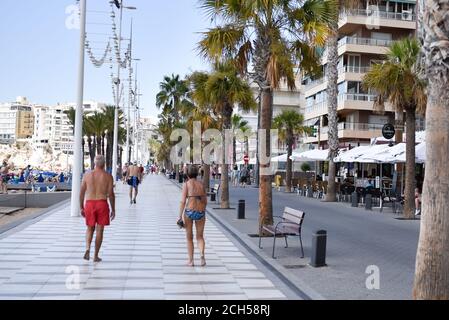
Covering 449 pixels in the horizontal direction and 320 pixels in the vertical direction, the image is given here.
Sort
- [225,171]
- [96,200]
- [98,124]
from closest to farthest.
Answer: [96,200]
[225,171]
[98,124]

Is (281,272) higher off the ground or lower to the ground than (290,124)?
lower

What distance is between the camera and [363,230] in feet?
51.6

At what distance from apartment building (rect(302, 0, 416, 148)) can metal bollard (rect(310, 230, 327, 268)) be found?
38.8m

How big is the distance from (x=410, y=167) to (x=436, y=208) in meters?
13.4

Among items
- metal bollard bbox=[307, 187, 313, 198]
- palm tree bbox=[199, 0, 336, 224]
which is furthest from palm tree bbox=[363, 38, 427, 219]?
metal bollard bbox=[307, 187, 313, 198]

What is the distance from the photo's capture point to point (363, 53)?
48.2 m

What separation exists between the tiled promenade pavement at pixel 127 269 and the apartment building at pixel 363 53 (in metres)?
36.1

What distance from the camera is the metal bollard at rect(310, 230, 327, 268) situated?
9.62m

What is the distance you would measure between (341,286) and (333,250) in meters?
3.65

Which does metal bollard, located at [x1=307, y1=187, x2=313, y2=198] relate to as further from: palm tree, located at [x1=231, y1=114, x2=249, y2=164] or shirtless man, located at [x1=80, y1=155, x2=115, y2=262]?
palm tree, located at [x1=231, y1=114, x2=249, y2=164]

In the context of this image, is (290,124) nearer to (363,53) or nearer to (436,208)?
(363,53)

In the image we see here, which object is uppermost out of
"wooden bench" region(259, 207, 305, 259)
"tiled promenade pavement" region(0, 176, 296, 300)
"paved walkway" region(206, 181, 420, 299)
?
"wooden bench" region(259, 207, 305, 259)

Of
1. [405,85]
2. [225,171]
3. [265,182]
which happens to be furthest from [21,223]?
[405,85]

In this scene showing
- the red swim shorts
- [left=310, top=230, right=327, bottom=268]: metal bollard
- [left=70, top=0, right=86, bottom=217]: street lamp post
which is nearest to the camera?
the red swim shorts
